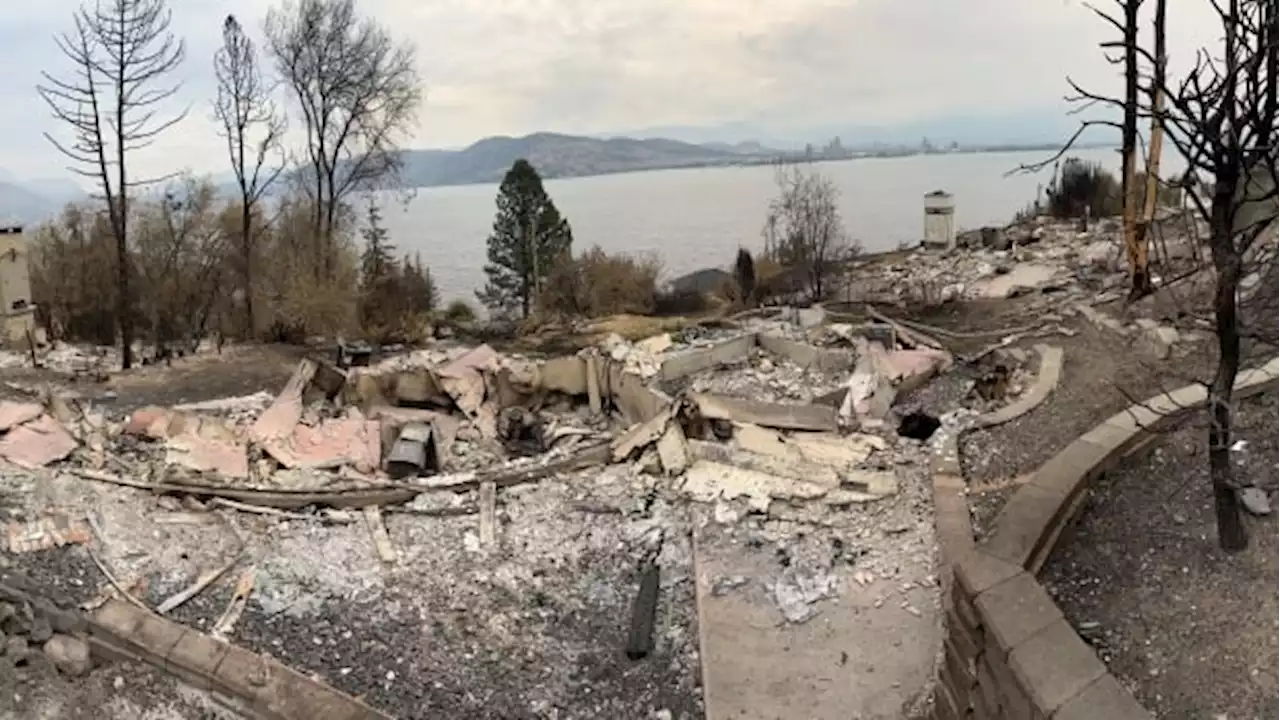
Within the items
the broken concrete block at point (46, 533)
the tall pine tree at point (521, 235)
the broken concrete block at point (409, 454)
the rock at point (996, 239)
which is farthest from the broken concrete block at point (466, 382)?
the tall pine tree at point (521, 235)

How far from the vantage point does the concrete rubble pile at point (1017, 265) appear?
14.6 meters

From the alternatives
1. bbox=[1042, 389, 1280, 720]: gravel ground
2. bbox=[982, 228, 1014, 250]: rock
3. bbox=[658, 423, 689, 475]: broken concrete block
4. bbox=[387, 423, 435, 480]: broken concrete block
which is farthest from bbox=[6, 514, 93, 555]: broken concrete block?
bbox=[982, 228, 1014, 250]: rock

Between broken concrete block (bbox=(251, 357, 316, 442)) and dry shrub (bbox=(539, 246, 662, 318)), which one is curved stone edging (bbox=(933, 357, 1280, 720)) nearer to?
broken concrete block (bbox=(251, 357, 316, 442))

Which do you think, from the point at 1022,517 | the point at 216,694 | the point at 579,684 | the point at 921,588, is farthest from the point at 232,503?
the point at 1022,517

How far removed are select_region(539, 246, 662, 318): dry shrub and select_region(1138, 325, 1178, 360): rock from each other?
599 inches

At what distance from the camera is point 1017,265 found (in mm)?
17859

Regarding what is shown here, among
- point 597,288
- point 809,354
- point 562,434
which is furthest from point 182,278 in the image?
point 809,354

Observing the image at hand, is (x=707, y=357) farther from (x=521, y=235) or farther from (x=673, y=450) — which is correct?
(x=521, y=235)

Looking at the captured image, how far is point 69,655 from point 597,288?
19.1 meters

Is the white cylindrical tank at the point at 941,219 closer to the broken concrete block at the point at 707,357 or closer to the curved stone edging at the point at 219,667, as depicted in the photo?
the broken concrete block at the point at 707,357

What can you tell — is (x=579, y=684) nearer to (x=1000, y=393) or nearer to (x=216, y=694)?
(x=216, y=694)

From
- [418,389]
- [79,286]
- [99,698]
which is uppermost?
[79,286]

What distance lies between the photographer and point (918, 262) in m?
21.3

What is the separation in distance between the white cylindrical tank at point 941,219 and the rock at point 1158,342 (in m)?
13.7
